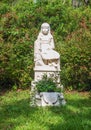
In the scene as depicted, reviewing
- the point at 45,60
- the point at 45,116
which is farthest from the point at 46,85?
the point at 45,116

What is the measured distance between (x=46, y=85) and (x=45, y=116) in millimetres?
1503

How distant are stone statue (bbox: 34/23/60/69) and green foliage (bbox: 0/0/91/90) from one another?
1.83 meters

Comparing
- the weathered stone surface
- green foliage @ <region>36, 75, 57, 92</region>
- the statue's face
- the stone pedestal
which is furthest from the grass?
the statue's face

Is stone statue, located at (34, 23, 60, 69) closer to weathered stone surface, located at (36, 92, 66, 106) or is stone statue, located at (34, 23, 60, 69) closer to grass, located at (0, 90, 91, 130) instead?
grass, located at (0, 90, 91, 130)

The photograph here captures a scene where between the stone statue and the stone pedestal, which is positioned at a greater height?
the stone statue

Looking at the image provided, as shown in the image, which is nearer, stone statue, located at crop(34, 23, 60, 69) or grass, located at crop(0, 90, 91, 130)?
grass, located at crop(0, 90, 91, 130)

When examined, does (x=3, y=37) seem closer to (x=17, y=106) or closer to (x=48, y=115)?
(x=17, y=106)

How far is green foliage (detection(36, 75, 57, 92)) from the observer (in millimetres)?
9078

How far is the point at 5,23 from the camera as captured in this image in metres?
13.1

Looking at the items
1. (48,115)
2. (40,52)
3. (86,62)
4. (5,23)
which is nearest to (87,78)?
(86,62)

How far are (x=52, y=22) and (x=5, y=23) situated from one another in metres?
1.99

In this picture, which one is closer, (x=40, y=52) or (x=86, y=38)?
(x=40, y=52)

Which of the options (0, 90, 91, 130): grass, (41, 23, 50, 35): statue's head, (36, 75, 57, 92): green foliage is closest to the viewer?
(0, 90, 91, 130): grass

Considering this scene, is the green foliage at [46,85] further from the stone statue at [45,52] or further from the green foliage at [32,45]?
the green foliage at [32,45]
